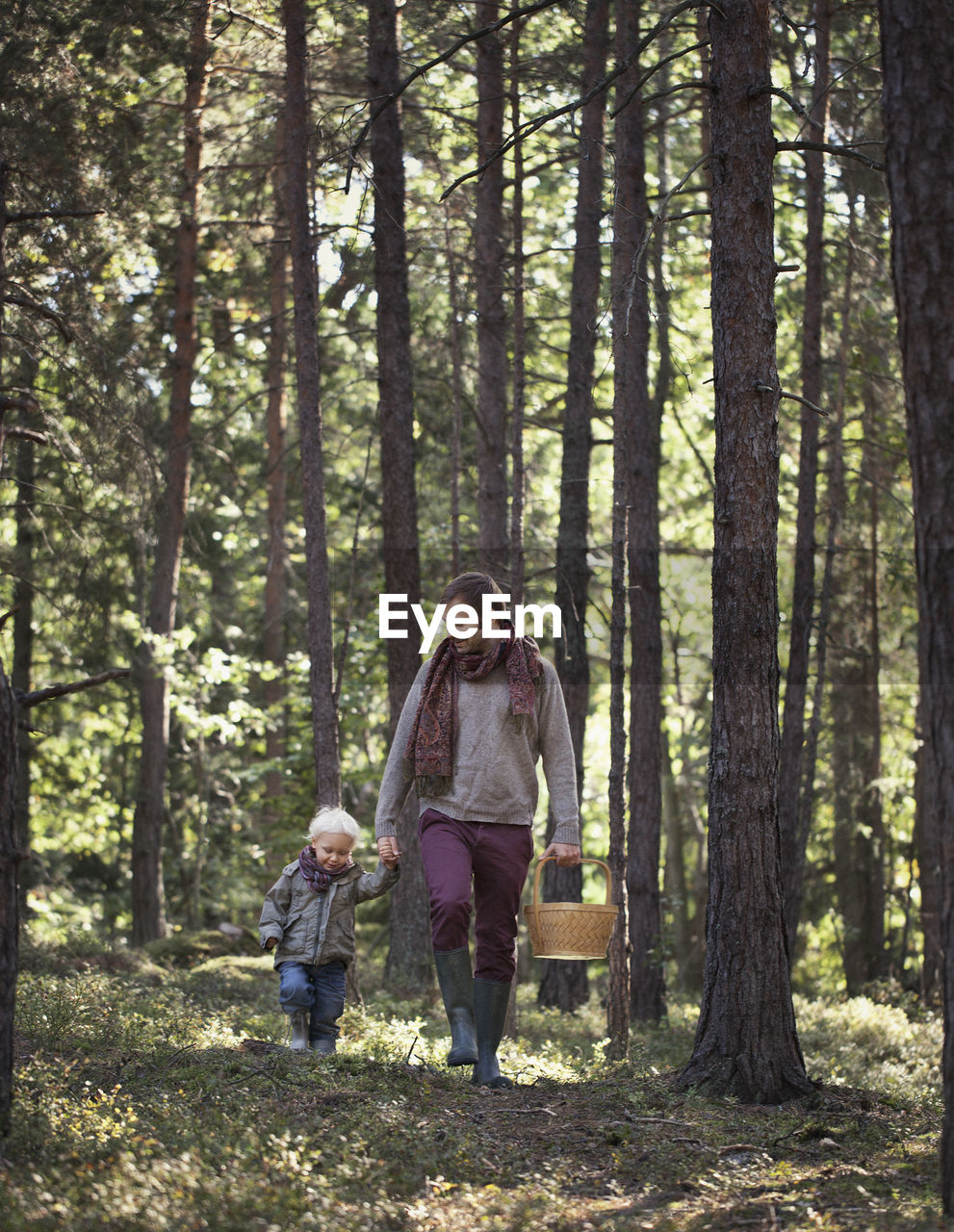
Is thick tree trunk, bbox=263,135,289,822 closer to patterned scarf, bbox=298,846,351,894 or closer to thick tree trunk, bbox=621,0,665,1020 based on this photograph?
thick tree trunk, bbox=621,0,665,1020

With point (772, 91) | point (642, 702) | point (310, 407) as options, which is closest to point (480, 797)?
point (772, 91)

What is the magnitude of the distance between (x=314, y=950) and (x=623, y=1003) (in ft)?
9.19

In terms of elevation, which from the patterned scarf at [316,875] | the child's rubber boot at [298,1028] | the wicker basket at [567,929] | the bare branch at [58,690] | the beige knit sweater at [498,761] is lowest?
the child's rubber boot at [298,1028]

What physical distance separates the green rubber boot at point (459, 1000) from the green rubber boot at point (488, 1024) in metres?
0.05

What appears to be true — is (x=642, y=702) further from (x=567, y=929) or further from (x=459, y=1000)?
(x=459, y=1000)

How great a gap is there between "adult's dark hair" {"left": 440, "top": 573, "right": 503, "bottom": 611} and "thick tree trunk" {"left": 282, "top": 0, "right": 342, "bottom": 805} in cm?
398

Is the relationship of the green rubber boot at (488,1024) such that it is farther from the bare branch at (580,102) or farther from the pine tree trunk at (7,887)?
the bare branch at (580,102)

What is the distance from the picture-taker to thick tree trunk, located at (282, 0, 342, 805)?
394 inches

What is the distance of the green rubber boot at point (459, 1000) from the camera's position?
5.94m

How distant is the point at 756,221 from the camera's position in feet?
21.5

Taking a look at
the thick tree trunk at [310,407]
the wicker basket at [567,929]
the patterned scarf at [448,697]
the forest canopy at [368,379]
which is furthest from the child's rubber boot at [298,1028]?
the forest canopy at [368,379]

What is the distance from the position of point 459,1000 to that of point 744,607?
2393mm

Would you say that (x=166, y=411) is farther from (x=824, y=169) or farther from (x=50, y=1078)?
(x=50, y=1078)

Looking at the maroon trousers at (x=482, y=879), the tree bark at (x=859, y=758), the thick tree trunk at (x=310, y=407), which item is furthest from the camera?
the tree bark at (x=859, y=758)
